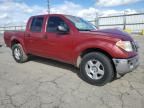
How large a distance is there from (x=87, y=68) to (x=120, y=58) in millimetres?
960

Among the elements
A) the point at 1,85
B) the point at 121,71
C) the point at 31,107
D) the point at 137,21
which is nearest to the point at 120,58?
the point at 121,71

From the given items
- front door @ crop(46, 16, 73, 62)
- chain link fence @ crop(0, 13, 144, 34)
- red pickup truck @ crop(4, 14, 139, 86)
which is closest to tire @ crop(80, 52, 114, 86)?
red pickup truck @ crop(4, 14, 139, 86)

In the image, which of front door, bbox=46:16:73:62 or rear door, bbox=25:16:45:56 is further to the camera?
rear door, bbox=25:16:45:56

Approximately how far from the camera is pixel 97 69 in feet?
14.8

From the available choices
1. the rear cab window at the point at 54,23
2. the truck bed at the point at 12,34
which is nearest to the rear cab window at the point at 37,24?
the rear cab window at the point at 54,23

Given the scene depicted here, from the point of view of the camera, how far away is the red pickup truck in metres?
4.16

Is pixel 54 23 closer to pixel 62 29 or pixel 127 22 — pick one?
pixel 62 29

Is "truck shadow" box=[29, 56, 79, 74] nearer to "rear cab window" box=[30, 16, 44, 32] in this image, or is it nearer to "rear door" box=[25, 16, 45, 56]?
"rear door" box=[25, 16, 45, 56]

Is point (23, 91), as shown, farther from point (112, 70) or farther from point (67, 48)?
point (112, 70)

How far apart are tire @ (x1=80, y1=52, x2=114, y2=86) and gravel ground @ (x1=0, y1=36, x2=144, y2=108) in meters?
0.17

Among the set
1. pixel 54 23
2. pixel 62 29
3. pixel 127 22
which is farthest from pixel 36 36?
pixel 127 22

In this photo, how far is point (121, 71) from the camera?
4.16m

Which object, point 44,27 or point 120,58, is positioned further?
point 44,27

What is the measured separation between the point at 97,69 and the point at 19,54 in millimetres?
3619
